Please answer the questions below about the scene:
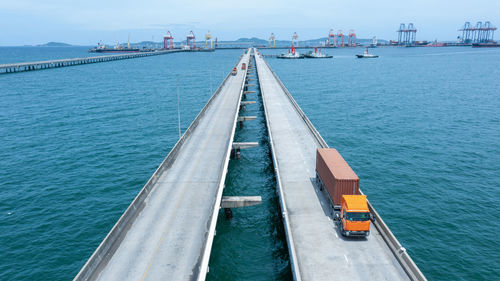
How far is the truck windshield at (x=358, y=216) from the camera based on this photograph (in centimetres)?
2625

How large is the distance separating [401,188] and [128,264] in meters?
36.3

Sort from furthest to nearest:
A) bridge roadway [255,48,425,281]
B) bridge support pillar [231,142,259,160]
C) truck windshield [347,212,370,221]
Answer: bridge support pillar [231,142,259,160]
truck windshield [347,212,370,221]
bridge roadway [255,48,425,281]

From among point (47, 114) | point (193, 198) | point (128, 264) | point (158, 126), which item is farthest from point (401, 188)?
point (47, 114)

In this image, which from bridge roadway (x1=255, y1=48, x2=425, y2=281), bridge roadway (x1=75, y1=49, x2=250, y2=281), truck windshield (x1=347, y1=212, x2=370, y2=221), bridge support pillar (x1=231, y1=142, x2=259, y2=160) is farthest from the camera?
bridge support pillar (x1=231, y1=142, x2=259, y2=160)

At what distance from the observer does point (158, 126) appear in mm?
73312

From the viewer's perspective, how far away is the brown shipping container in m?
29.2

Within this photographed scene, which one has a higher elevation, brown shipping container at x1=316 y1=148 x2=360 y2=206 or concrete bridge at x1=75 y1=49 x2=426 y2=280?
brown shipping container at x1=316 y1=148 x2=360 y2=206

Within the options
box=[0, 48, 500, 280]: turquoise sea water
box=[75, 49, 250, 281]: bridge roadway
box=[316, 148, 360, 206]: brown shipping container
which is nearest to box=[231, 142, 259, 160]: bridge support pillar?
box=[0, 48, 500, 280]: turquoise sea water

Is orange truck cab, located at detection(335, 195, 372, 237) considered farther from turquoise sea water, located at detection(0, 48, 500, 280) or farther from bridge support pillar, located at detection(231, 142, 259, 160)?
bridge support pillar, located at detection(231, 142, 259, 160)

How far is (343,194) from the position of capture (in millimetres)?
29500

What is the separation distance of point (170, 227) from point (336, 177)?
15578 mm

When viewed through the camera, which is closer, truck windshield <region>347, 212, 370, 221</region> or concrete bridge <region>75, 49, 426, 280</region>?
concrete bridge <region>75, 49, 426, 280</region>

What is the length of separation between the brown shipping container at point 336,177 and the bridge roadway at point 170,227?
1089 centimetres

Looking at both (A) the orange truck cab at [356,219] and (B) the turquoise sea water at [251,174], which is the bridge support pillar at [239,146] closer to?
(B) the turquoise sea water at [251,174]
